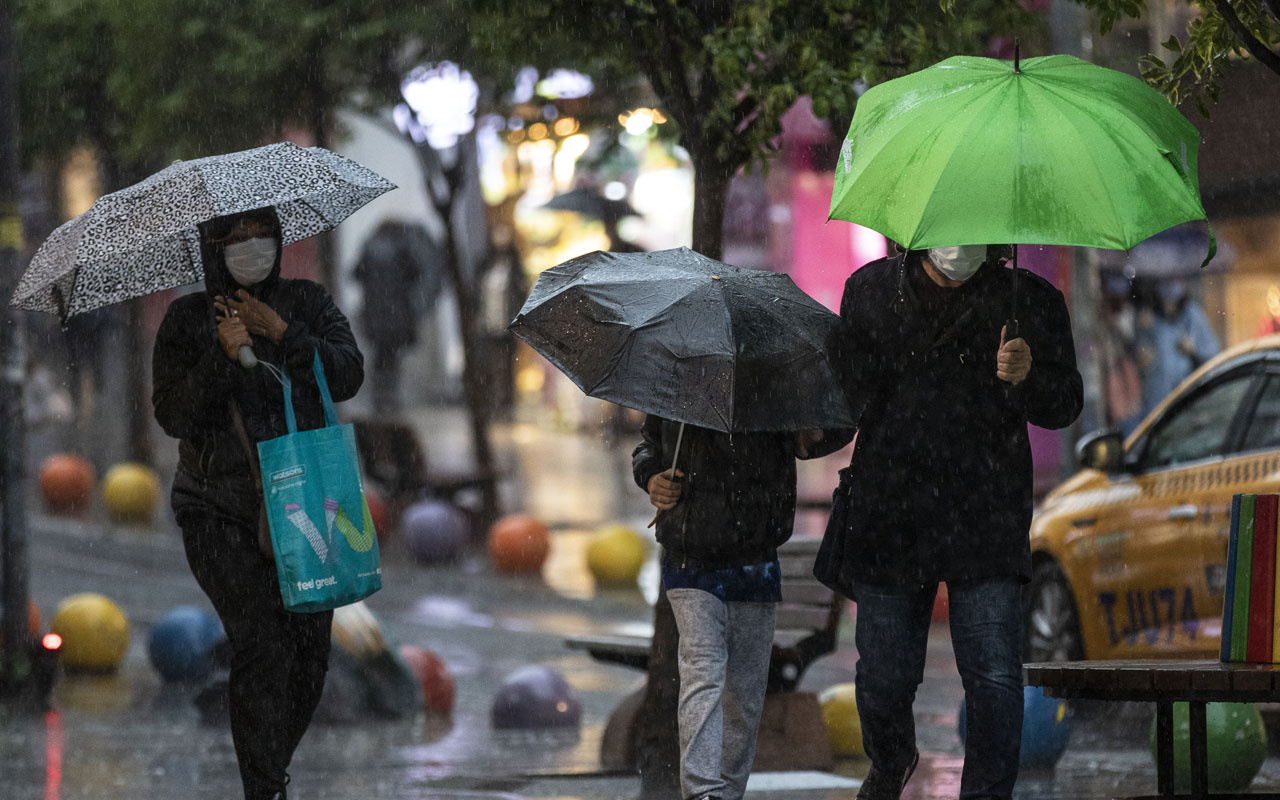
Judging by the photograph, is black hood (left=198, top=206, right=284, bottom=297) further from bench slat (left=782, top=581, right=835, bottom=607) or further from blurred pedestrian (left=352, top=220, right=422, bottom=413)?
blurred pedestrian (left=352, top=220, right=422, bottom=413)

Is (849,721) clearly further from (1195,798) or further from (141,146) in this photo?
(141,146)

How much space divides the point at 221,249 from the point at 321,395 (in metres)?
0.54

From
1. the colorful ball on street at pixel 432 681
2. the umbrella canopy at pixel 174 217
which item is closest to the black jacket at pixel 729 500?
the umbrella canopy at pixel 174 217

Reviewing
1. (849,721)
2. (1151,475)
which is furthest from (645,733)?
(1151,475)

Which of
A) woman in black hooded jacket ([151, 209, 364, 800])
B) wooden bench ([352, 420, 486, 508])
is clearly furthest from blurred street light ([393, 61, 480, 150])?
woman in black hooded jacket ([151, 209, 364, 800])

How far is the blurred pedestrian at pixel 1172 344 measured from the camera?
15.9 meters

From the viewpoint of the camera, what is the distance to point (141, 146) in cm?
1773

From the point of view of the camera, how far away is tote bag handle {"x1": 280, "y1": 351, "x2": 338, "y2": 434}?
5.50m

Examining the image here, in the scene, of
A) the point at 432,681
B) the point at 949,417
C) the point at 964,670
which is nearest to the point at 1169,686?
the point at 964,670

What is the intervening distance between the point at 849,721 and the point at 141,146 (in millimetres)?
12109

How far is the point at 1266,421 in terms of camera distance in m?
7.75

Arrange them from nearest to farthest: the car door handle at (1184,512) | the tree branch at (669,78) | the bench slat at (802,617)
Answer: the tree branch at (669,78) < the bench slat at (802,617) < the car door handle at (1184,512)

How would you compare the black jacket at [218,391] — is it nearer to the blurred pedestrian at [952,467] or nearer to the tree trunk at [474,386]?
the blurred pedestrian at [952,467]

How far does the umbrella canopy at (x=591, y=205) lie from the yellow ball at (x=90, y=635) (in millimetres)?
10845
